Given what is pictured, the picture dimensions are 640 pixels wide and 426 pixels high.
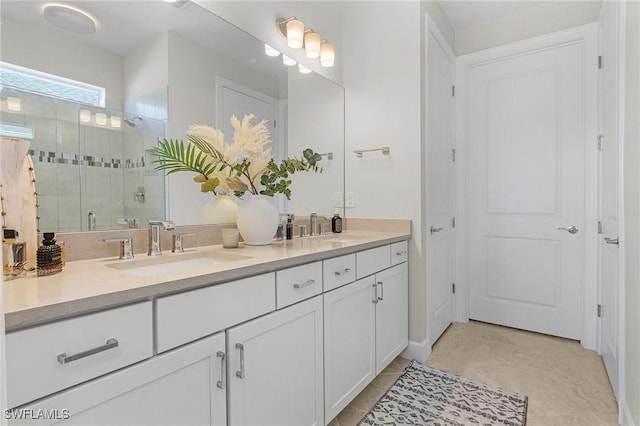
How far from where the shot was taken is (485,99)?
9.30 feet

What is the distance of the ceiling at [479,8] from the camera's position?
2.60 meters

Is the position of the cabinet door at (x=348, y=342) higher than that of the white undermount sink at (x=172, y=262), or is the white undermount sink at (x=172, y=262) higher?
the white undermount sink at (x=172, y=262)

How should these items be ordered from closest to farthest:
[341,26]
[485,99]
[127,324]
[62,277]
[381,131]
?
[127,324], [62,277], [381,131], [341,26], [485,99]

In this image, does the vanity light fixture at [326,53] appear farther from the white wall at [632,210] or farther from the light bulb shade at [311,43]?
the white wall at [632,210]

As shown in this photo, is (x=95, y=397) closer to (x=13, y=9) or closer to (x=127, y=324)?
(x=127, y=324)

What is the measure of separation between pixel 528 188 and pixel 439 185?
77 centimetres

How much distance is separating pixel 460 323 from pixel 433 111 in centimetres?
181

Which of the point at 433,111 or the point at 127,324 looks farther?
the point at 433,111

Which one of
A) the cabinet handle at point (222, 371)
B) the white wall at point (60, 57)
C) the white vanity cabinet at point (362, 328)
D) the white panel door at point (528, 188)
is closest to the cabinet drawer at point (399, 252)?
the white vanity cabinet at point (362, 328)

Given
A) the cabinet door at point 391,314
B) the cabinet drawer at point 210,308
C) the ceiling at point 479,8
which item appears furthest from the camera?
the ceiling at point 479,8

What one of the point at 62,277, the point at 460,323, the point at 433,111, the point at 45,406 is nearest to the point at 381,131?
the point at 433,111

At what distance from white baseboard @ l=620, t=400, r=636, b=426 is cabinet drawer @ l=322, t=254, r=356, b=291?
1335 mm

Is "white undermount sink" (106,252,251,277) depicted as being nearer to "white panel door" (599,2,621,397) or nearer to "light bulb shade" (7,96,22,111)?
"light bulb shade" (7,96,22,111)

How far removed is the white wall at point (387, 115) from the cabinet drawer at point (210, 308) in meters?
1.37
